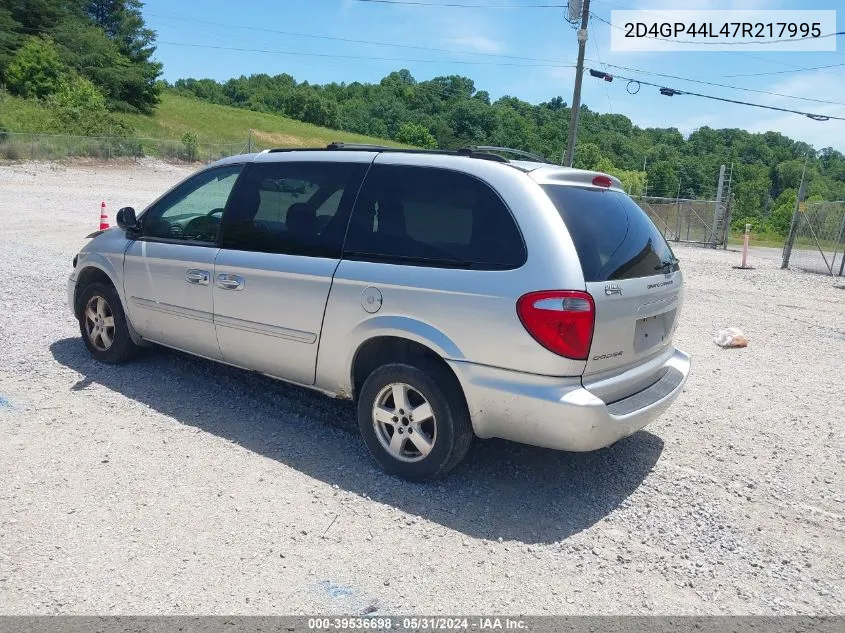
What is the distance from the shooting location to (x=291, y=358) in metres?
4.37

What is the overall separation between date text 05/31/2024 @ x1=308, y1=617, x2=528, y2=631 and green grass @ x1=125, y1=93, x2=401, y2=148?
6285 cm

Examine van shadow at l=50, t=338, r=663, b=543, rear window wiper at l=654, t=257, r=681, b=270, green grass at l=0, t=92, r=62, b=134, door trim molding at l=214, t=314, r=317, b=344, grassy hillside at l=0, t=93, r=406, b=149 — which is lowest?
van shadow at l=50, t=338, r=663, b=543

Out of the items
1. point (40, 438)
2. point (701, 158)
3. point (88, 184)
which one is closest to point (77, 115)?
point (88, 184)

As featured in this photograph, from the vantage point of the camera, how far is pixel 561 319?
3.34 meters

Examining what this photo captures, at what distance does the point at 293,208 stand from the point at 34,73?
64282 millimetres

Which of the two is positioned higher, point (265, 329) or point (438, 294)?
point (438, 294)

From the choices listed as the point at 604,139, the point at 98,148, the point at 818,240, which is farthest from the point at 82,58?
the point at 818,240

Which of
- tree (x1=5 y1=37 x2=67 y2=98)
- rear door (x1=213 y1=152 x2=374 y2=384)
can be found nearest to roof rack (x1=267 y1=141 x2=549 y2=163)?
rear door (x1=213 y1=152 x2=374 y2=384)

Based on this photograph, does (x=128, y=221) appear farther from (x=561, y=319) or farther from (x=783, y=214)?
(x=783, y=214)

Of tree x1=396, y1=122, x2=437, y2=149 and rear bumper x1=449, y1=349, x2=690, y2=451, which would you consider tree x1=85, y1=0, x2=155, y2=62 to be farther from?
rear bumper x1=449, y1=349, x2=690, y2=451

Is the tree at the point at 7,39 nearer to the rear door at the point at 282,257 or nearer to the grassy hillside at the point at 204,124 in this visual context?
the grassy hillside at the point at 204,124

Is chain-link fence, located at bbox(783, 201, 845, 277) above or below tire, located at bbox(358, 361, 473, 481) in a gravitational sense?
above

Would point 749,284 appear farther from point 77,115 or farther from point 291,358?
point 77,115

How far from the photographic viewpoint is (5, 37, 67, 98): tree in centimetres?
5581
